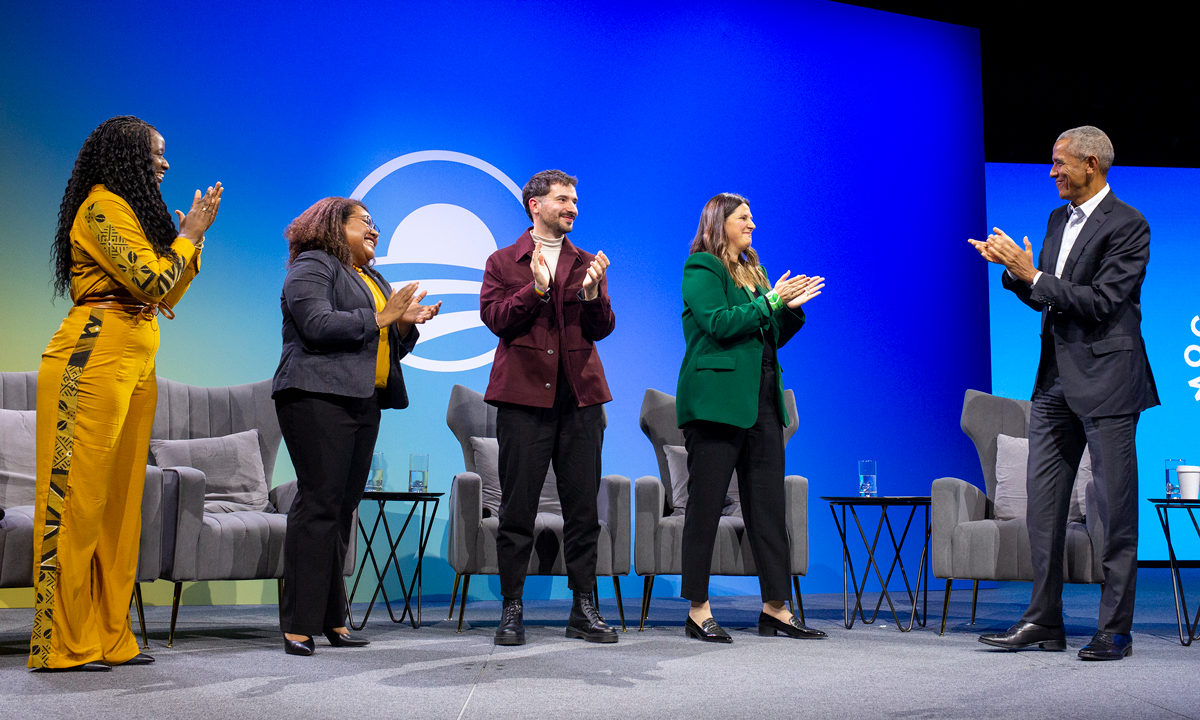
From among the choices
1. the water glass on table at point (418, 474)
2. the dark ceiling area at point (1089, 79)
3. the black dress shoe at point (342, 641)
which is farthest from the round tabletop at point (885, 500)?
the dark ceiling area at point (1089, 79)

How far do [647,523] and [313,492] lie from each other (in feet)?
5.08

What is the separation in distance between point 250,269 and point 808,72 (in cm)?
360

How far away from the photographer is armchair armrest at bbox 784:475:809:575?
3.86m

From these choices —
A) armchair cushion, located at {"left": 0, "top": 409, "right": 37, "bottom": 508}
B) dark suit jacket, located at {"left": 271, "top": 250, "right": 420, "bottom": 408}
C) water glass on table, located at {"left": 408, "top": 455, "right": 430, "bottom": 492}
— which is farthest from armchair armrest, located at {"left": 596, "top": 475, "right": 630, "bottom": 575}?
armchair cushion, located at {"left": 0, "top": 409, "right": 37, "bottom": 508}

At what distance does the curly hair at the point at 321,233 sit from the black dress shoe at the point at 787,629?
197 centimetres

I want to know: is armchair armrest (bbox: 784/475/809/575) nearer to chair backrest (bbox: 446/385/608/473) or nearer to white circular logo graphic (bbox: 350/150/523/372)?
chair backrest (bbox: 446/385/608/473)

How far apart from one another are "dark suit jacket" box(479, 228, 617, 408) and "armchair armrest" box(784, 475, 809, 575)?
1.09 metres

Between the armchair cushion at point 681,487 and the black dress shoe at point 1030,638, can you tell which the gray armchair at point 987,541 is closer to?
the black dress shoe at point 1030,638

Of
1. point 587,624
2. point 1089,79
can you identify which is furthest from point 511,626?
point 1089,79

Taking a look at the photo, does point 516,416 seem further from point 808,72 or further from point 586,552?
point 808,72

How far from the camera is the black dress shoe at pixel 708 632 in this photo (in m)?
3.27

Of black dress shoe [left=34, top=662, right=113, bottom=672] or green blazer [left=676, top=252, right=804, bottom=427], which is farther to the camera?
green blazer [left=676, top=252, right=804, bottom=427]

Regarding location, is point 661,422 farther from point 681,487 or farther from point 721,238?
point 721,238

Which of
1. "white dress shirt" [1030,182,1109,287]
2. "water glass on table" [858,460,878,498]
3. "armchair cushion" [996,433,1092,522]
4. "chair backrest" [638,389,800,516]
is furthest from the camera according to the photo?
"chair backrest" [638,389,800,516]
